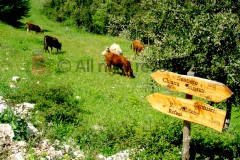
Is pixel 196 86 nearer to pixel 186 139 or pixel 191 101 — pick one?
pixel 191 101

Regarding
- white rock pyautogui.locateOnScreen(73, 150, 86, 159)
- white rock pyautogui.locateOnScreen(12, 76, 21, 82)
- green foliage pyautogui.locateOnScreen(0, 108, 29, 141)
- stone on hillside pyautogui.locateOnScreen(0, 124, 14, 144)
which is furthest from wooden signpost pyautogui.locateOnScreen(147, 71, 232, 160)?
white rock pyautogui.locateOnScreen(12, 76, 21, 82)

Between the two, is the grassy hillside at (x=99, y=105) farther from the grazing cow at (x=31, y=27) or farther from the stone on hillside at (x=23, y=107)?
the grazing cow at (x=31, y=27)

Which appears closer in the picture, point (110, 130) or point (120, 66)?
point (110, 130)

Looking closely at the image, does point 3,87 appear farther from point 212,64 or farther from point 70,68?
point 212,64

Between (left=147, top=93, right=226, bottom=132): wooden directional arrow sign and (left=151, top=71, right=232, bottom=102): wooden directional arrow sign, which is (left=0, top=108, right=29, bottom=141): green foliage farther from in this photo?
(left=151, top=71, right=232, bottom=102): wooden directional arrow sign

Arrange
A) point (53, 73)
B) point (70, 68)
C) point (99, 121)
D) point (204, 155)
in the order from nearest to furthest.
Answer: point (204, 155) < point (99, 121) < point (53, 73) < point (70, 68)

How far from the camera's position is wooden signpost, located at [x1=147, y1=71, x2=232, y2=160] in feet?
24.0

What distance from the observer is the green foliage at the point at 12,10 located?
1426 inches

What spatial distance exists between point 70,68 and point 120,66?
376 centimetres

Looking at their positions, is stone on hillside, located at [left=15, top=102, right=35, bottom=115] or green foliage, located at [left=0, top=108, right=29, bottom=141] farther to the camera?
stone on hillside, located at [left=15, top=102, right=35, bottom=115]

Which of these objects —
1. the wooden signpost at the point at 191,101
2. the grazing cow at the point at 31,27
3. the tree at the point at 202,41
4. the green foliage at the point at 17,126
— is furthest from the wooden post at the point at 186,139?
the grazing cow at the point at 31,27

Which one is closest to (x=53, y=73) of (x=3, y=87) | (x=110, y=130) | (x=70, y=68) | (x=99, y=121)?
(x=70, y=68)

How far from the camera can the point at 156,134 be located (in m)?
9.70

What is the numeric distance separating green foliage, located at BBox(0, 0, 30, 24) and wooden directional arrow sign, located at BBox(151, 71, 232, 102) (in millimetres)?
32149
